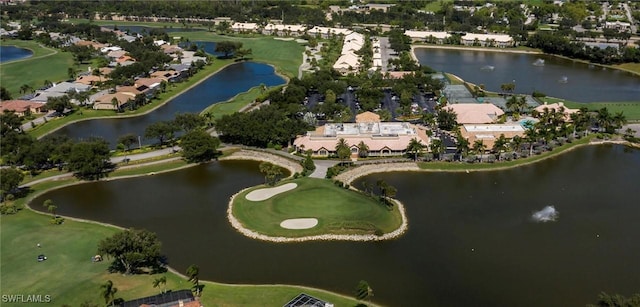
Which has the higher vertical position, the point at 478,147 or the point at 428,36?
the point at 428,36

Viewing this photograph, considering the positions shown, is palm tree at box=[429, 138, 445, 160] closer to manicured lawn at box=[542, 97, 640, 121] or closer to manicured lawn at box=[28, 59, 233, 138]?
manicured lawn at box=[542, 97, 640, 121]

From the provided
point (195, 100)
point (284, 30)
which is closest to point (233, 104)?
point (195, 100)

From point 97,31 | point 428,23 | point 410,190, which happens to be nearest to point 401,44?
point 428,23

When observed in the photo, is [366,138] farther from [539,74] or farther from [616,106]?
[539,74]

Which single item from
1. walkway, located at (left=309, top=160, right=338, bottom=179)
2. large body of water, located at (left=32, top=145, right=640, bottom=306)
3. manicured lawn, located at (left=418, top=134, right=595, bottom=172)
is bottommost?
large body of water, located at (left=32, top=145, right=640, bottom=306)

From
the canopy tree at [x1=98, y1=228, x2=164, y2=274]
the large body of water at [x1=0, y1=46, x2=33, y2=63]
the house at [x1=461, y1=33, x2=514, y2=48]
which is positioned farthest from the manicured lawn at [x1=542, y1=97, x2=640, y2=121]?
the large body of water at [x1=0, y1=46, x2=33, y2=63]

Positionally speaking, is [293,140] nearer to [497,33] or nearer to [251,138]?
[251,138]
